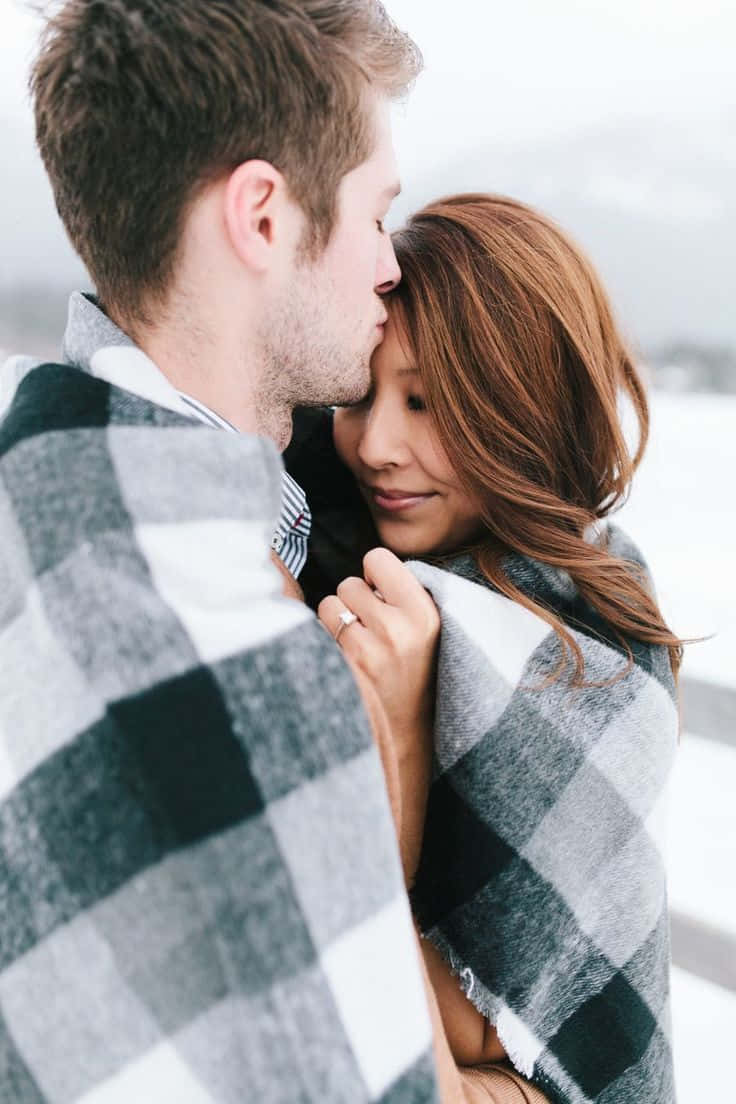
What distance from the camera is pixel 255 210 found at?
737 millimetres

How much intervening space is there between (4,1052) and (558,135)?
152 centimetres

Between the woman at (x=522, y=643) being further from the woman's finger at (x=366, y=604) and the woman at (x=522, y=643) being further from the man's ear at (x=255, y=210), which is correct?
the man's ear at (x=255, y=210)

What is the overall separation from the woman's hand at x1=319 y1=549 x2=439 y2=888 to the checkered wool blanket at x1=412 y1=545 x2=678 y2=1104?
0.02m

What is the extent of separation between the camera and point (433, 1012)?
0.65 meters

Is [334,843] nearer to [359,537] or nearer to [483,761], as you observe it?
[483,761]

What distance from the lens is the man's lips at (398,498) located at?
107cm

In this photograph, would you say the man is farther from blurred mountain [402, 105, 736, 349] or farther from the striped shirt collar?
blurred mountain [402, 105, 736, 349]

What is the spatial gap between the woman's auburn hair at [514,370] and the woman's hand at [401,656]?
0.16 metres

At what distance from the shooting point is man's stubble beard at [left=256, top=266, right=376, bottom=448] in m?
0.79

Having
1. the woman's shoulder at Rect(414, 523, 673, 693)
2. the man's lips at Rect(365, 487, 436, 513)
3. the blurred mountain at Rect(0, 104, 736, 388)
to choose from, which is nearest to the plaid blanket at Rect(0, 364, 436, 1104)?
the woman's shoulder at Rect(414, 523, 673, 693)

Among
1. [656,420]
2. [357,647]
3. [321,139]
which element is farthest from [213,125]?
[656,420]

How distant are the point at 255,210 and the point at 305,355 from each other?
14cm

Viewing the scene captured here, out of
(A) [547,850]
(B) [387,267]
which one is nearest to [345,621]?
(A) [547,850]

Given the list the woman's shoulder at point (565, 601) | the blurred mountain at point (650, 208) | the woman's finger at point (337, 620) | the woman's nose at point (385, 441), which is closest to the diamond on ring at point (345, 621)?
the woman's finger at point (337, 620)
